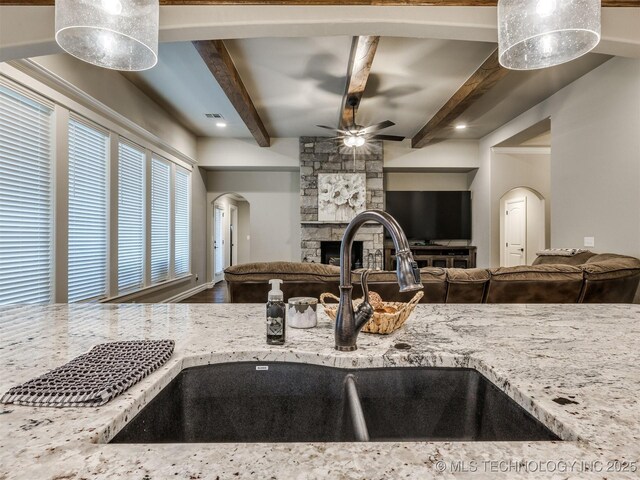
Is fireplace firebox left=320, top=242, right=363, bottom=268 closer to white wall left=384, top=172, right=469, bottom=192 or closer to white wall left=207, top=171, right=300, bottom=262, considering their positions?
white wall left=207, top=171, right=300, bottom=262

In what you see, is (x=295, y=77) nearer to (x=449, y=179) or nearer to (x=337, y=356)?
(x=337, y=356)

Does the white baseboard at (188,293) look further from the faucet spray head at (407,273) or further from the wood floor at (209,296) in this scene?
the faucet spray head at (407,273)

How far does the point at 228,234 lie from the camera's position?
10141 millimetres

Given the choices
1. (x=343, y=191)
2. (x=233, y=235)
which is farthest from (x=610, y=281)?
(x=233, y=235)

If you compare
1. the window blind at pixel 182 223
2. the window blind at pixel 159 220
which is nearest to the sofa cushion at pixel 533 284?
the window blind at pixel 159 220

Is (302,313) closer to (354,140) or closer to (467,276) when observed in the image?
(467,276)

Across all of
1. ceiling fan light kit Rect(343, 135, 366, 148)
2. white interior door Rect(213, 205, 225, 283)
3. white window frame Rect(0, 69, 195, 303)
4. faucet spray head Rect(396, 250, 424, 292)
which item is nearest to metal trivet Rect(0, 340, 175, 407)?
faucet spray head Rect(396, 250, 424, 292)

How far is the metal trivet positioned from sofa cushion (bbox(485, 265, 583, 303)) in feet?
7.67

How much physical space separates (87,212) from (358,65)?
3.17 metres

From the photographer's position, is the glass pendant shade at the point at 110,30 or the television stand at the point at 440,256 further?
the television stand at the point at 440,256

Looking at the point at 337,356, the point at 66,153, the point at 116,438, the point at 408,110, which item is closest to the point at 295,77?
the point at 408,110

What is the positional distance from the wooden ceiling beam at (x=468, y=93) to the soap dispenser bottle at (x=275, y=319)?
3.54 m

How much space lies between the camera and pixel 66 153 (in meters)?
3.41

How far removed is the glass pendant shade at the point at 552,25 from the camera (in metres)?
1.38
